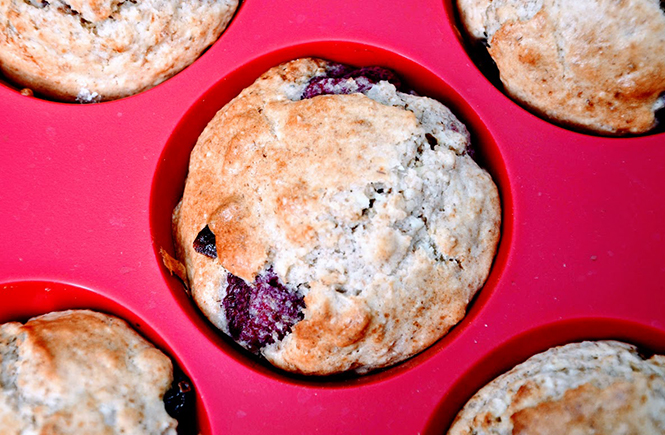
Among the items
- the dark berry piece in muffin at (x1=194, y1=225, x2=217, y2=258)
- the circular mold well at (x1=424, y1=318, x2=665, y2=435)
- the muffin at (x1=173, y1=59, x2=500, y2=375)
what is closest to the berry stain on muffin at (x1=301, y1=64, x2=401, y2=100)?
the muffin at (x1=173, y1=59, x2=500, y2=375)

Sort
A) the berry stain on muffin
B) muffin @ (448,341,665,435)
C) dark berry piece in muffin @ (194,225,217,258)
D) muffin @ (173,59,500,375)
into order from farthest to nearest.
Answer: the berry stain on muffin
dark berry piece in muffin @ (194,225,217,258)
muffin @ (173,59,500,375)
muffin @ (448,341,665,435)

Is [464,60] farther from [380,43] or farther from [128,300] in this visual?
[128,300]

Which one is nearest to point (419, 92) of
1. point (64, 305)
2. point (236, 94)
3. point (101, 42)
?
point (236, 94)

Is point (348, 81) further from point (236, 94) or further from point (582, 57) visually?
point (582, 57)

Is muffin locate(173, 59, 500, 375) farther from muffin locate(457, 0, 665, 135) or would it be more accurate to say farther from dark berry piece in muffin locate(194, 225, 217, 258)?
muffin locate(457, 0, 665, 135)

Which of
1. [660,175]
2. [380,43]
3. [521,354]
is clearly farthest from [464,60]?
[521,354]

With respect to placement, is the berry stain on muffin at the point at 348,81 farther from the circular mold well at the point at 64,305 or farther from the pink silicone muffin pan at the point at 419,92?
the circular mold well at the point at 64,305

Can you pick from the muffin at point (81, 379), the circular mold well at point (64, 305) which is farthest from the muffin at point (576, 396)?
the muffin at point (81, 379)
